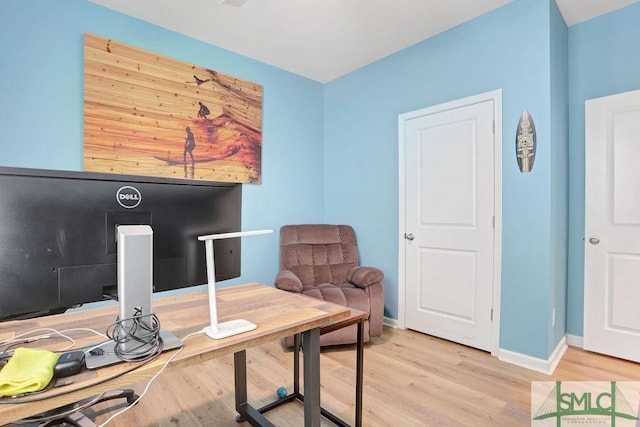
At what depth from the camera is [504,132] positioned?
2.50 meters

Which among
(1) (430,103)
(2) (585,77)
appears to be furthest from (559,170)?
(1) (430,103)

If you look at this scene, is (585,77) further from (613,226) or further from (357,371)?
(357,371)

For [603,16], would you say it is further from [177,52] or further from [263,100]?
[177,52]

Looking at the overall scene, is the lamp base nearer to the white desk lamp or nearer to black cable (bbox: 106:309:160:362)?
the white desk lamp

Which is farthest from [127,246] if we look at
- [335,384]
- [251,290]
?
[335,384]

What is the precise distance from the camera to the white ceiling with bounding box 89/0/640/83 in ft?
8.07

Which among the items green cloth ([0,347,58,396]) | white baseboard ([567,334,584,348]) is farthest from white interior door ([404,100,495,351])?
green cloth ([0,347,58,396])

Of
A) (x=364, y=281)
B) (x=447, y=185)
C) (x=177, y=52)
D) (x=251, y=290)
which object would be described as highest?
(x=177, y=52)

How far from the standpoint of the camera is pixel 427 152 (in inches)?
117

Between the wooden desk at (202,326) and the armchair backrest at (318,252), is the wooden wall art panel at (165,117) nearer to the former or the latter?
the armchair backrest at (318,252)

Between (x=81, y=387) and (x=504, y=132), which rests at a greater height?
(x=504, y=132)

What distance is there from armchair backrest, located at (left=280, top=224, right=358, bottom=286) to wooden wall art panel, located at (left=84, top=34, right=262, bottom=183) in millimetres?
706

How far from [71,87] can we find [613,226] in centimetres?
415

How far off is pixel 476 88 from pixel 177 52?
8.25 ft
